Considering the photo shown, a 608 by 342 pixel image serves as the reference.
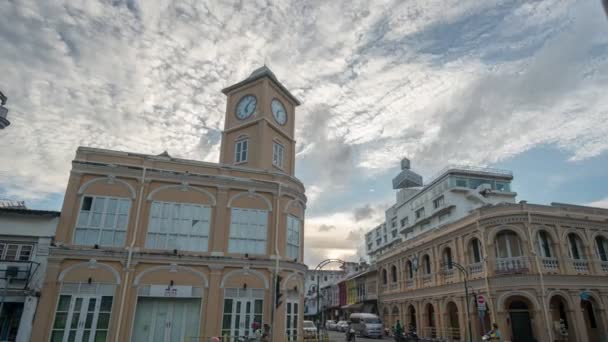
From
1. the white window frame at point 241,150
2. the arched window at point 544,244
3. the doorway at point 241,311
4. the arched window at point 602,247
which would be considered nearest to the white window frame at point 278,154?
the white window frame at point 241,150

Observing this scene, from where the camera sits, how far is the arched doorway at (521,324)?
24.2 meters

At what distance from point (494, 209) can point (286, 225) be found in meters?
14.4

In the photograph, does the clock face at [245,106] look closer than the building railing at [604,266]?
No

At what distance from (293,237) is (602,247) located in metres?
22.0

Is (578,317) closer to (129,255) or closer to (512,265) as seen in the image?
(512,265)

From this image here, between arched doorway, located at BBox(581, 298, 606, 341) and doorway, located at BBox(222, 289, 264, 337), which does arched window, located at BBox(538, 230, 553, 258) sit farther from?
doorway, located at BBox(222, 289, 264, 337)

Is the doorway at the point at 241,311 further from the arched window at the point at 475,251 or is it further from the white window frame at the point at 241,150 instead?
the arched window at the point at 475,251

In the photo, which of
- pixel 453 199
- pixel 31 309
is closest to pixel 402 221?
pixel 453 199

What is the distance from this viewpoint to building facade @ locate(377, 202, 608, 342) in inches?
941

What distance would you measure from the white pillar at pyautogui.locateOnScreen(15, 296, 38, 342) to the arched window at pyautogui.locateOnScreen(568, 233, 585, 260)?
103 ft

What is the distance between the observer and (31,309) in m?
17.6

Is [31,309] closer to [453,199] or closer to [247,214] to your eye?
[247,214]

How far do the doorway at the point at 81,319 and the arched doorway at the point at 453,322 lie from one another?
23817 millimetres

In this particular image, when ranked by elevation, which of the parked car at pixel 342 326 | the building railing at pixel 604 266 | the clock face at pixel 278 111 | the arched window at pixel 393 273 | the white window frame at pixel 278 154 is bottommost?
the parked car at pixel 342 326
